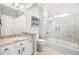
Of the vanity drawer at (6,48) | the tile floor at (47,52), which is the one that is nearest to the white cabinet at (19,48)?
the vanity drawer at (6,48)

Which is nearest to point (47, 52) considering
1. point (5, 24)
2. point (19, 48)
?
point (19, 48)

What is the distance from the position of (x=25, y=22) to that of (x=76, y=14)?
33.1 inches

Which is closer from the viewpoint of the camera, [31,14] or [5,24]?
[5,24]

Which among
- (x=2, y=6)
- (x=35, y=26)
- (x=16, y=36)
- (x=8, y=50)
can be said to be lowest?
(x=8, y=50)

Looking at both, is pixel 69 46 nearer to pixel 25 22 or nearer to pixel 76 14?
pixel 76 14

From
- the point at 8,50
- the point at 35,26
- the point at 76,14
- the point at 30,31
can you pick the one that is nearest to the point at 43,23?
the point at 35,26

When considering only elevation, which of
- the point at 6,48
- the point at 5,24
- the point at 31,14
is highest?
the point at 31,14

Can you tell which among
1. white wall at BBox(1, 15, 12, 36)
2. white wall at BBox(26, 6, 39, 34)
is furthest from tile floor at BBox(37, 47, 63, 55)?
white wall at BBox(1, 15, 12, 36)

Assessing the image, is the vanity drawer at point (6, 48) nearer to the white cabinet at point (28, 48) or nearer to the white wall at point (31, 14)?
the white cabinet at point (28, 48)

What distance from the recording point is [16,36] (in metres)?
1.68

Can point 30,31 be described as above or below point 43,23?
below

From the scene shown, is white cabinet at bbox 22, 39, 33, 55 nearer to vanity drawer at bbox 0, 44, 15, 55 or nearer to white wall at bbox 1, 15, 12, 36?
vanity drawer at bbox 0, 44, 15, 55

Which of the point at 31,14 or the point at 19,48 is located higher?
the point at 31,14

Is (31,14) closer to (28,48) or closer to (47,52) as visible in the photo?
(28,48)
